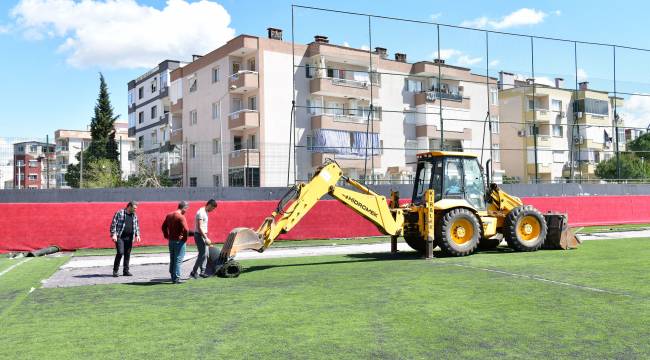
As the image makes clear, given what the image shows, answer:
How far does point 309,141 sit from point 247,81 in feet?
19.4

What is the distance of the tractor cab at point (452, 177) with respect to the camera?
1642cm

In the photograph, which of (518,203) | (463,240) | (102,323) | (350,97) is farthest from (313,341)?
(350,97)

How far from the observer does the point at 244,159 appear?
37500 millimetres

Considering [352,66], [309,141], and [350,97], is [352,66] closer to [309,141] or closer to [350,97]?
[350,97]

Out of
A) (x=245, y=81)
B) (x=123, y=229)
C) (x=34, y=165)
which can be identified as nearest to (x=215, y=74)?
(x=245, y=81)

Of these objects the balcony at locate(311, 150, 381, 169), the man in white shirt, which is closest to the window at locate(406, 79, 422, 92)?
the balcony at locate(311, 150, 381, 169)

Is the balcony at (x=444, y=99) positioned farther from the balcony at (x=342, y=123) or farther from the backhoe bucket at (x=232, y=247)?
the backhoe bucket at (x=232, y=247)

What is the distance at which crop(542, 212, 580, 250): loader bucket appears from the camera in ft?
57.7

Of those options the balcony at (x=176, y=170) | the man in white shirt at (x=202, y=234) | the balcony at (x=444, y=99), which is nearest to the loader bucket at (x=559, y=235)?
the man in white shirt at (x=202, y=234)

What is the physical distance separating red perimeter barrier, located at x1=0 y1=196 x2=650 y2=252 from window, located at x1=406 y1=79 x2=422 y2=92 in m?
22.2

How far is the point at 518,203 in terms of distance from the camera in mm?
17516

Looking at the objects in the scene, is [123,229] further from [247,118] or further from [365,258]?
[247,118]

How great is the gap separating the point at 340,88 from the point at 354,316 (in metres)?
36.6

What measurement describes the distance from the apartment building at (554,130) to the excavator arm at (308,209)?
26.6m
